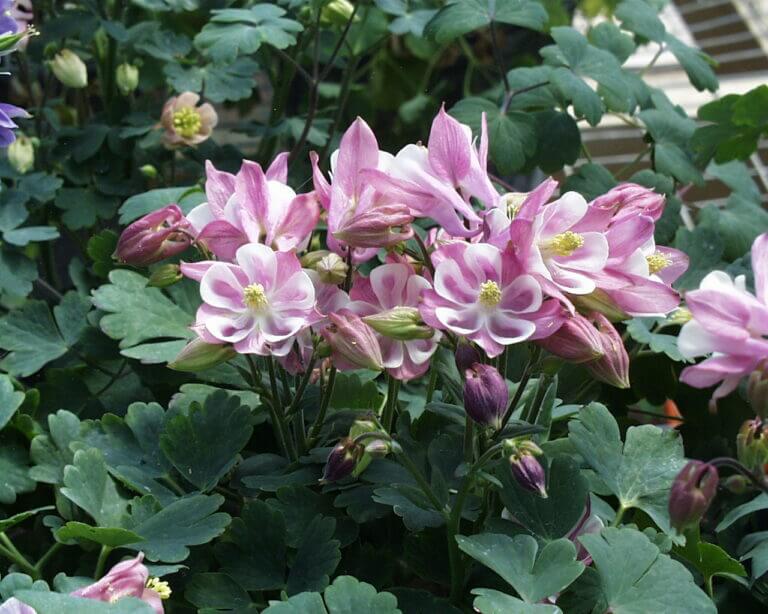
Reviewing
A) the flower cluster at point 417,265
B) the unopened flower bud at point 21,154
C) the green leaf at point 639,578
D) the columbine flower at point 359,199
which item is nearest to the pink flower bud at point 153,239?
the flower cluster at point 417,265

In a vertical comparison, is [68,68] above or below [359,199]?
below

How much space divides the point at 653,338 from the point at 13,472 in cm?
55

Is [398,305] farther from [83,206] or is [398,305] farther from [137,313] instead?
[83,206]

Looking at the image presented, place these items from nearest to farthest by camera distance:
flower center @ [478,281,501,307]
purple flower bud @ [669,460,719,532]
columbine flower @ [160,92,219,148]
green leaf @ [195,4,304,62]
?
purple flower bud @ [669,460,719,532], flower center @ [478,281,501,307], green leaf @ [195,4,304,62], columbine flower @ [160,92,219,148]

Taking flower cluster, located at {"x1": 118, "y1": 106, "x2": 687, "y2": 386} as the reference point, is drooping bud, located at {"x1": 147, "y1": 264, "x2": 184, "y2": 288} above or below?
below

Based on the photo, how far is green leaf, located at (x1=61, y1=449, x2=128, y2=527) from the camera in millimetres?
669

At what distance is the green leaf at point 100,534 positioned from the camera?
2.02 feet

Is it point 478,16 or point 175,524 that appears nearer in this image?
point 175,524

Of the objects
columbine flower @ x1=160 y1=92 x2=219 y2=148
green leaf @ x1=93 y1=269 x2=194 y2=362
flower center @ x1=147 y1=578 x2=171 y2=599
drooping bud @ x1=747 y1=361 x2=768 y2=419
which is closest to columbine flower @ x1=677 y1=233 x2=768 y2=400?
drooping bud @ x1=747 y1=361 x2=768 y2=419

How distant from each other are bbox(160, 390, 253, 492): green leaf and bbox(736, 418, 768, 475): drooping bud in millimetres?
347

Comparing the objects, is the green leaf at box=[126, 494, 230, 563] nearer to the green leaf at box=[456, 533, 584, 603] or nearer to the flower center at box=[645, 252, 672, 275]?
the green leaf at box=[456, 533, 584, 603]

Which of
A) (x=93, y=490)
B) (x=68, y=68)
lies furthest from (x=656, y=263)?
(x=68, y=68)

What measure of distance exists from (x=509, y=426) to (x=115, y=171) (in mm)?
739

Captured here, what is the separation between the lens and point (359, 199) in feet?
2.03
